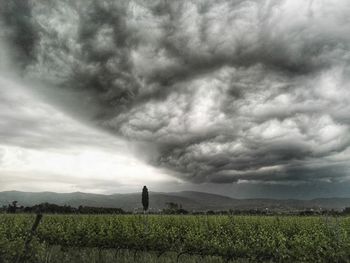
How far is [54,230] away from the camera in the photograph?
27172 mm

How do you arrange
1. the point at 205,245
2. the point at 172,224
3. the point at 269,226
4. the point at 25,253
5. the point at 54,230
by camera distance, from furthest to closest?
the point at 172,224 → the point at 269,226 → the point at 54,230 → the point at 205,245 → the point at 25,253

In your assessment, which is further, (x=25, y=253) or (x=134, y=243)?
(x=134, y=243)

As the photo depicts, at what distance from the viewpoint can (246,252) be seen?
18562mm

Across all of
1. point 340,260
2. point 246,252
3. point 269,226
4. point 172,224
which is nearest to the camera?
point 340,260

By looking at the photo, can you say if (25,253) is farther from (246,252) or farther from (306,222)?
(306,222)

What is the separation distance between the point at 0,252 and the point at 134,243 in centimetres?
1276

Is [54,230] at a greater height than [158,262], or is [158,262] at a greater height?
[54,230]

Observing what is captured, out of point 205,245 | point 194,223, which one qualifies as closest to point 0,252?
point 205,245

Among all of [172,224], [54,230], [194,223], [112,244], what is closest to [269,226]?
[194,223]

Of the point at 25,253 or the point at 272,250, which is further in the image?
the point at 272,250

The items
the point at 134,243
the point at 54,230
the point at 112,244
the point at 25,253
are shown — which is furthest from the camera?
the point at 54,230

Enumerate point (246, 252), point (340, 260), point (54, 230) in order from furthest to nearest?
point (54, 230)
point (246, 252)
point (340, 260)

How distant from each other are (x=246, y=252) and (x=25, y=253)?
11770 mm

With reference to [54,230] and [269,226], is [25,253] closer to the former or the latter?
[54,230]
